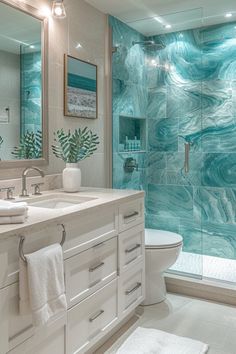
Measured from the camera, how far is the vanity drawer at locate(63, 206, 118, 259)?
1.66 meters

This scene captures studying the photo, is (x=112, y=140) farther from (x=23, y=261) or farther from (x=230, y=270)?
(x=23, y=261)

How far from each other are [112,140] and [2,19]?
4.60ft

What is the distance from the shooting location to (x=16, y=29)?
2145 mm

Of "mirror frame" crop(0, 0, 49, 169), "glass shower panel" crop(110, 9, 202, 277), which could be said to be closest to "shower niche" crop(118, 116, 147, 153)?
"glass shower panel" crop(110, 9, 202, 277)

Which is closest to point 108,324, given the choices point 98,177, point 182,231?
point 98,177

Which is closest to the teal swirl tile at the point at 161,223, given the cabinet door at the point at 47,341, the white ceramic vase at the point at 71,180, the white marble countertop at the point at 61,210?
the white marble countertop at the point at 61,210

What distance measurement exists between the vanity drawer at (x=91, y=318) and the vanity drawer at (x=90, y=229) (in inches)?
11.5

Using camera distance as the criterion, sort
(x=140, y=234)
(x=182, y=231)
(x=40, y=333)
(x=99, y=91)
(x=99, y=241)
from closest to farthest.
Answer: (x=40, y=333), (x=99, y=241), (x=140, y=234), (x=99, y=91), (x=182, y=231)

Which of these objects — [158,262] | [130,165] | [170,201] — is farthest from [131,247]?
[170,201]

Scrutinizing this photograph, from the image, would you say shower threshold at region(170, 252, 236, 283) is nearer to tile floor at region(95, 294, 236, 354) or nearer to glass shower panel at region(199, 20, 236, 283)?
glass shower panel at region(199, 20, 236, 283)

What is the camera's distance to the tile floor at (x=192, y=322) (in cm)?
206

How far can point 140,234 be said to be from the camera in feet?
7.63

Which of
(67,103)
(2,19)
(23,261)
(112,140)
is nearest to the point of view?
(23,261)

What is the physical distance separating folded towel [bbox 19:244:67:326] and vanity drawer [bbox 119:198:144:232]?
638 mm
